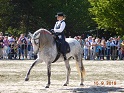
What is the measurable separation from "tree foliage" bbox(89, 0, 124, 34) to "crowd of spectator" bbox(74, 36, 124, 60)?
17.4m

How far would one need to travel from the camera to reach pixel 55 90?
13648 mm

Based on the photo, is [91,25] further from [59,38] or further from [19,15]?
[59,38]

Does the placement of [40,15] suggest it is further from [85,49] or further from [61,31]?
[61,31]

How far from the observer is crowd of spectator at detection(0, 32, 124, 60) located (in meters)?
33.7

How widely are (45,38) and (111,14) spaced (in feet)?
129

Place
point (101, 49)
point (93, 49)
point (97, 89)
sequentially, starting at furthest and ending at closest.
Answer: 1. point (101, 49)
2. point (93, 49)
3. point (97, 89)

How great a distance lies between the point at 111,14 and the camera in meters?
52.8

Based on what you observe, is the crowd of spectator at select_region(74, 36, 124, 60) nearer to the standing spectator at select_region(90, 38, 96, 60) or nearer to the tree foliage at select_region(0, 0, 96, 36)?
the standing spectator at select_region(90, 38, 96, 60)

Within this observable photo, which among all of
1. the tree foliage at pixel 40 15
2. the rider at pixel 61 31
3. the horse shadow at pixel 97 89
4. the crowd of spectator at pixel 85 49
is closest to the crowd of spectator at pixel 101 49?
the crowd of spectator at pixel 85 49

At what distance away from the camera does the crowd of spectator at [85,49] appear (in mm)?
33656

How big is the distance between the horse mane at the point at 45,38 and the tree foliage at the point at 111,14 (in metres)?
37.9

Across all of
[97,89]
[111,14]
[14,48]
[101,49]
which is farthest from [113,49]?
[97,89]

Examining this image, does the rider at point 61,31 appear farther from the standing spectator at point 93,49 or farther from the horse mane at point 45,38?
the standing spectator at point 93,49

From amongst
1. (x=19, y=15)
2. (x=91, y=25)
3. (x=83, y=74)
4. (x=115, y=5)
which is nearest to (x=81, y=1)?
(x=91, y=25)
